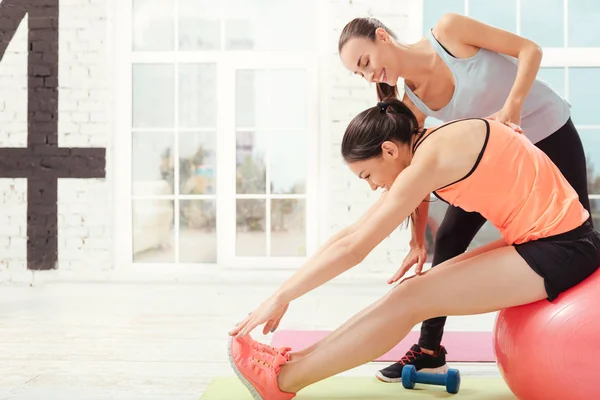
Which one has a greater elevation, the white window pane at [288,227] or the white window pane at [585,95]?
the white window pane at [585,95]

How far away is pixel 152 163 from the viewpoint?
449cm

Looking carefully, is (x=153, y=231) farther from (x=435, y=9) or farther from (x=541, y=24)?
(x=541, y=24)

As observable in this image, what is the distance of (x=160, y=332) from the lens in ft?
9.65

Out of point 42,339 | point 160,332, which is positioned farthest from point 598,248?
point 42,339

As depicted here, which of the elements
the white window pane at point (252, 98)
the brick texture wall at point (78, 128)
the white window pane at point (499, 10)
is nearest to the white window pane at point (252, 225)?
the brick texture wall at point (78, 128)

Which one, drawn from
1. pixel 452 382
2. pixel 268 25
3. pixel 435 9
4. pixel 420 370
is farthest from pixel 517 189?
pixel 268 25

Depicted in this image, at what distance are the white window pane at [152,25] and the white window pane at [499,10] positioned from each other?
1.98 meters

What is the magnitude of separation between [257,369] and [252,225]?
8.99ft

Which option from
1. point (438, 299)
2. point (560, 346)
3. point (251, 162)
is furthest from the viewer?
point (251, 162)

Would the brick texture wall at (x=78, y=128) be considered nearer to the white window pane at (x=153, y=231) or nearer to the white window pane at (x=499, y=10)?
the white window pane at (x=153, y=231)

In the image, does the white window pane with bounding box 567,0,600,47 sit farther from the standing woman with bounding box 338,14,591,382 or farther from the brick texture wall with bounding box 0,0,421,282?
the standing woman with bounding box 338,14,591,382

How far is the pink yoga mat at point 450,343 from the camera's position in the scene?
2.41m

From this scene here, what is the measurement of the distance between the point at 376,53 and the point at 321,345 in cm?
80

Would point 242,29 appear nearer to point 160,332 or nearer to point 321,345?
point 160,332
